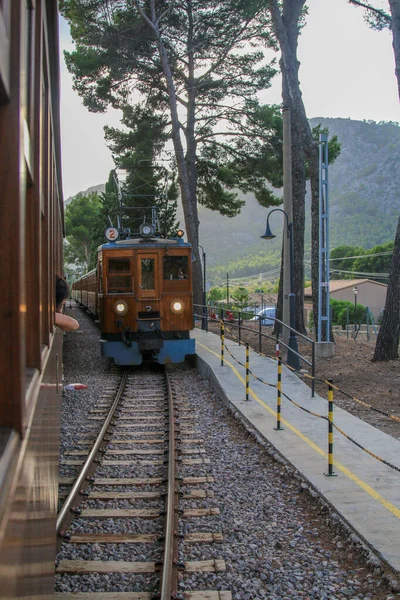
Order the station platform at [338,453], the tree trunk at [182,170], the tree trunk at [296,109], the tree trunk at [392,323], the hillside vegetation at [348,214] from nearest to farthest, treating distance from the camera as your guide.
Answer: the station platform at [338,453]
the tree trunk at [392,323]
the tree trunk at [296,109]
the tree trunk at [182,170]
the hillside vegetation at [348,214]

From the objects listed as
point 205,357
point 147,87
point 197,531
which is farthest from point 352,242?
point 197,531

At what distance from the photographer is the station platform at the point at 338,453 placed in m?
4.60

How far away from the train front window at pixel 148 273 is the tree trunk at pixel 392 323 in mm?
4989

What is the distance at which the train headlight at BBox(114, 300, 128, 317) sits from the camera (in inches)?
488

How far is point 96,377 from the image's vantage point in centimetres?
1272

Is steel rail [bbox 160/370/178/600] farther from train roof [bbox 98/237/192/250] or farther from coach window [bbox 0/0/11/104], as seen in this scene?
train roof [bbox 98/237/192/250]

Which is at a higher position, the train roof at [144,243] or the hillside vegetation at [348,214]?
the hillside vegetation at [348,214]

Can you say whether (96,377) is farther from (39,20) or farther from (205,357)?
(39,20)

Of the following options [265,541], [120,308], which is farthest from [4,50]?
[120,308]

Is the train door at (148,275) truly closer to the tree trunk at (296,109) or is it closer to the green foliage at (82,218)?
the tree trunk at (296,109)

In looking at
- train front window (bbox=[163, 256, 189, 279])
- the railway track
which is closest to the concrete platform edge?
the railway track

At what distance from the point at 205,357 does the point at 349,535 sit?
358 inches

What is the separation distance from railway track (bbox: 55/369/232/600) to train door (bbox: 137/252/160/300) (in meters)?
3.59

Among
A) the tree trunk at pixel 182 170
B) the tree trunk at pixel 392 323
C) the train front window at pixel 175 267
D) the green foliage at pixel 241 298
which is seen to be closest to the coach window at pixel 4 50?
the train front window at pixel 175 267
